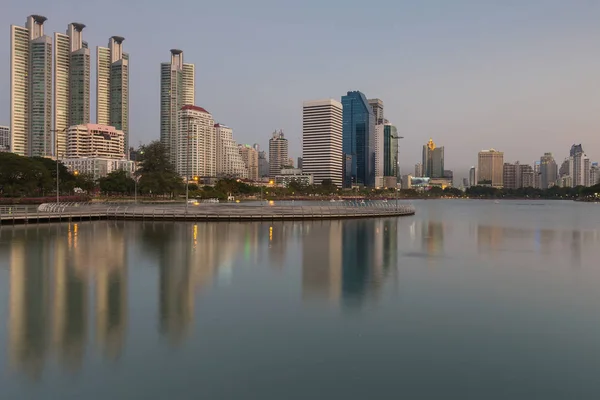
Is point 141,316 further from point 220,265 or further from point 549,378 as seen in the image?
point 549,378

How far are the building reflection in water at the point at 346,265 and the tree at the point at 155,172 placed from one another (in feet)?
266

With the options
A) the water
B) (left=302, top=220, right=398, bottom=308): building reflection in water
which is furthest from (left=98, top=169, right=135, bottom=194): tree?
the water

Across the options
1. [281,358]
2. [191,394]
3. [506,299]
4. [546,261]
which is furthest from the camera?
[546,261]

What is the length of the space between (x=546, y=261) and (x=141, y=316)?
24.5 meters

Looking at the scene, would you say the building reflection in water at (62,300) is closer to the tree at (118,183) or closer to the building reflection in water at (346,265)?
the building reflection in water at (346,265)

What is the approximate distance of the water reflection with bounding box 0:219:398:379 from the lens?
12.4 m

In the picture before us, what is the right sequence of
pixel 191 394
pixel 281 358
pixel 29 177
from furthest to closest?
pixel 29 177
pixel 281 358
pixel 191 394

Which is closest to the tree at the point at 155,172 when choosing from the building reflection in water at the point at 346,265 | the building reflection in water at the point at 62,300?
the building reflection in water at the point at 346,265

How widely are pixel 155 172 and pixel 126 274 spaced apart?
326ft

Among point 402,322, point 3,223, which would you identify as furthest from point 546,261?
point 3,223

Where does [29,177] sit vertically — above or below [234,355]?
above

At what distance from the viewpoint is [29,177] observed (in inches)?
3223

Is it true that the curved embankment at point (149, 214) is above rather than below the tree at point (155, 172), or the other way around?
below

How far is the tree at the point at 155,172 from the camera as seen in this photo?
113438mm
